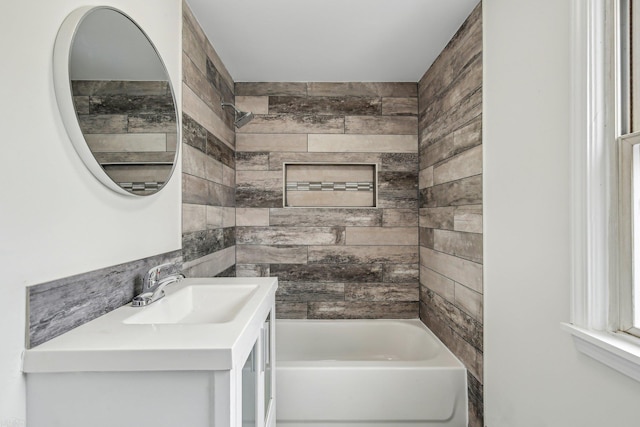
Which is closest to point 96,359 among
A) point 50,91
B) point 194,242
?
point 50,91

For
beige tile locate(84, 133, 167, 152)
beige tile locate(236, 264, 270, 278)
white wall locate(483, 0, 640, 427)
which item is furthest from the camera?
beige tile locate(236, 264, 270, 278)

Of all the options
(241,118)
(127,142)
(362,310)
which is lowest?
(362,310)

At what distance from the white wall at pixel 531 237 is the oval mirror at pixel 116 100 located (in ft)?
4.95

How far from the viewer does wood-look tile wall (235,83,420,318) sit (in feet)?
8.84

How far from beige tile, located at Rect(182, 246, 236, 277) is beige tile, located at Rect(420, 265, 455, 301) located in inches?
59.8

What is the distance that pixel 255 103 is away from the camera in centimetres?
271

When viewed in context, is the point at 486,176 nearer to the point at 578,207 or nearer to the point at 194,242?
the point at 578,207

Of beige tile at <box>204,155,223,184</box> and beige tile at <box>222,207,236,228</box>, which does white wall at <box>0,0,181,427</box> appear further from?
beige tile at <box>222,207,236,228</box>

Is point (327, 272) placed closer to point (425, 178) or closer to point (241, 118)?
point (425, 178)

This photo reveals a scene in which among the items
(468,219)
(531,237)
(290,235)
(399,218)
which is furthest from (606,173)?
(290,235)

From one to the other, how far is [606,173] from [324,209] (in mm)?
1886

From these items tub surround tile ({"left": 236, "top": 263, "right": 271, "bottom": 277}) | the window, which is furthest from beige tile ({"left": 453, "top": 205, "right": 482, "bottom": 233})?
tub surround tile ({"left": 236, "top": 263, "right": 271, "bottom": 277})

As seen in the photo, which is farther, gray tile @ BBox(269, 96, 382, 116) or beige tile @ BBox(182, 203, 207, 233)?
gray tile @ BBox(269, 96, 382, 116)

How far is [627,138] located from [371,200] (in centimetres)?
186
